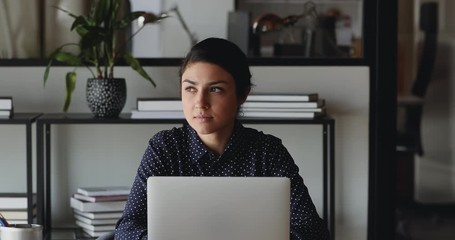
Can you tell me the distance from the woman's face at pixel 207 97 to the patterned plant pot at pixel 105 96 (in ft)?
3.91

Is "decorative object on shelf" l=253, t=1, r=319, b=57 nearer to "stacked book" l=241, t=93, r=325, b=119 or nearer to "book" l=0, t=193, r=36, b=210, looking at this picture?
"stacked book" l=241, t=93, r=325, b=119

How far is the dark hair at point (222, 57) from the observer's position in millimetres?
2408

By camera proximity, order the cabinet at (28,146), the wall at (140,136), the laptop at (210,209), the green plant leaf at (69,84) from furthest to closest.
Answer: the wall at (140,136) < the green plant leaf at (69,84) < the cabinet at (28,146) < the laptop at (210,209)

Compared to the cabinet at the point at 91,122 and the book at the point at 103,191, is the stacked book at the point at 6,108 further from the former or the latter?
the book at the point at 103,191

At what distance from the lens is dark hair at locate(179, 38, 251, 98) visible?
241cm

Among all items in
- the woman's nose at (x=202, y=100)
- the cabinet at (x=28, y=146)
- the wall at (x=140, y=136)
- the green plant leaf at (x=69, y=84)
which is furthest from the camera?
the wall at (x=140, y=136)

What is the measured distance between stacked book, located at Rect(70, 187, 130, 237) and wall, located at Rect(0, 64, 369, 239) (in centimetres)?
23

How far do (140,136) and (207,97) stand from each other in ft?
5.09

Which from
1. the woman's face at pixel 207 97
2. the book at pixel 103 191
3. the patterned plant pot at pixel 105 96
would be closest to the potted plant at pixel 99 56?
the patterned plant pot at pixel 105 96

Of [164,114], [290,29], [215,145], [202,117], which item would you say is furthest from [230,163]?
[290,29]

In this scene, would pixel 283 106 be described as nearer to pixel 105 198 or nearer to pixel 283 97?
pixel 283 97

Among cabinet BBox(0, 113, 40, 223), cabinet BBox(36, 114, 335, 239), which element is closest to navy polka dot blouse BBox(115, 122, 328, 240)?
cabinet BBox(36, 114, 335, 239)

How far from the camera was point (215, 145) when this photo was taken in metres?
2.50

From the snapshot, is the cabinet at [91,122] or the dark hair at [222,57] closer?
the dark hair at [222,57]
